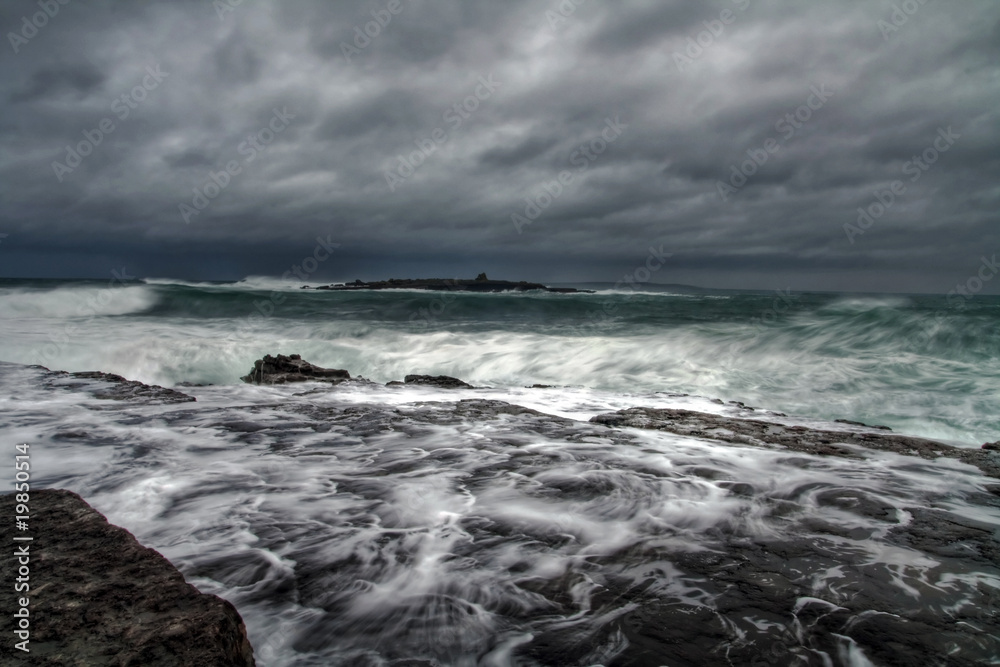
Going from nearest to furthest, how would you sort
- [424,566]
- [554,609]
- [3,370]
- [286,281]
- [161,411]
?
[554,609] < [424,566] < [161,411] < [3,370] < [286,281]

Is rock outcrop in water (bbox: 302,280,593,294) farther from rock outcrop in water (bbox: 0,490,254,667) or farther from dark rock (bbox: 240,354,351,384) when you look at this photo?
rock outcrop in water (bbox: 0,490,254,667)

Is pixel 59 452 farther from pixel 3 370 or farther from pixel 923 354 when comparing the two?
pixel 923 354

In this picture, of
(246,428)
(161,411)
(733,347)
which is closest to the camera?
(246,428)

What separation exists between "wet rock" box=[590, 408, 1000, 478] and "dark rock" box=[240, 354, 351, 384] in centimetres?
514

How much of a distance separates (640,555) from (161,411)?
5351 millimetres

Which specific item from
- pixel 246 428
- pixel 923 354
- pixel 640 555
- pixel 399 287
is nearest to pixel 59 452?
pixel 246 428

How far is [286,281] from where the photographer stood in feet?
192

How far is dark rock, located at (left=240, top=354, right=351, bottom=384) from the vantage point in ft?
29.2

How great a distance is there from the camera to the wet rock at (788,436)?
500 cm

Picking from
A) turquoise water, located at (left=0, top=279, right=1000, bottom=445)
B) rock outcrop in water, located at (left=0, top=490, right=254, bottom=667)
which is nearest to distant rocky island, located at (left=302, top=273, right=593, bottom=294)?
turquoise water, located at (left=0, top=279, right=1000, bottom=445)

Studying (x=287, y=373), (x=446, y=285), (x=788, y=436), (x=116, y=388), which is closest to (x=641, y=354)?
(x=788, y=436)

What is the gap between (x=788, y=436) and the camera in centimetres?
552

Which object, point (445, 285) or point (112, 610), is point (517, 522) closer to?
point (112, 610)

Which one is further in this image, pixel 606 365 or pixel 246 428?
pixel 606 365
